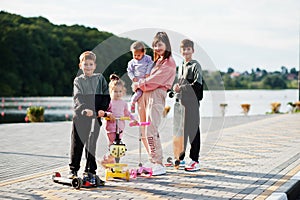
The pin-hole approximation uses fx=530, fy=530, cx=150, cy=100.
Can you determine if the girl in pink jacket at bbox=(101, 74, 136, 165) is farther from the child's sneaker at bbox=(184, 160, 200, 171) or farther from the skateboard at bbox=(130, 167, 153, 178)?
the child's sneaker at bbox=(184, 160, 200, 171)

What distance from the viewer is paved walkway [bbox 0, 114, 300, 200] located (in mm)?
6066

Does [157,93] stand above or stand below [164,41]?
below

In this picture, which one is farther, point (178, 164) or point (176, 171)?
point (178, 164)

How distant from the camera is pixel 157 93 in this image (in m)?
7.23

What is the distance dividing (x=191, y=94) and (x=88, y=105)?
180 cm

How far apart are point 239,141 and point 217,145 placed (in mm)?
915

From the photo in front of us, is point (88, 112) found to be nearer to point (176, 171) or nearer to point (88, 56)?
point (88, 56)

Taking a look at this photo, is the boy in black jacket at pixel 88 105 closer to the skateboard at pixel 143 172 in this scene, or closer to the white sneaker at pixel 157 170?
the skateboard at pixel 143 172

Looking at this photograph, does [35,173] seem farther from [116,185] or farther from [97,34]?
[97,34]

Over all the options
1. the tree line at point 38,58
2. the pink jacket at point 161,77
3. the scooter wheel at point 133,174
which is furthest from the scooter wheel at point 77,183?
the tree line at point 38,58

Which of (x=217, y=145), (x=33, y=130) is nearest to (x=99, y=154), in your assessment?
(x=217, y=145)

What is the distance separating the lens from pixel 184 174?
7.33 meters

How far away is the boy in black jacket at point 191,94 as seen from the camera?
7578 millimetres

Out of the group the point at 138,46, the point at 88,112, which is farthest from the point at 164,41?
the point at 88,112
